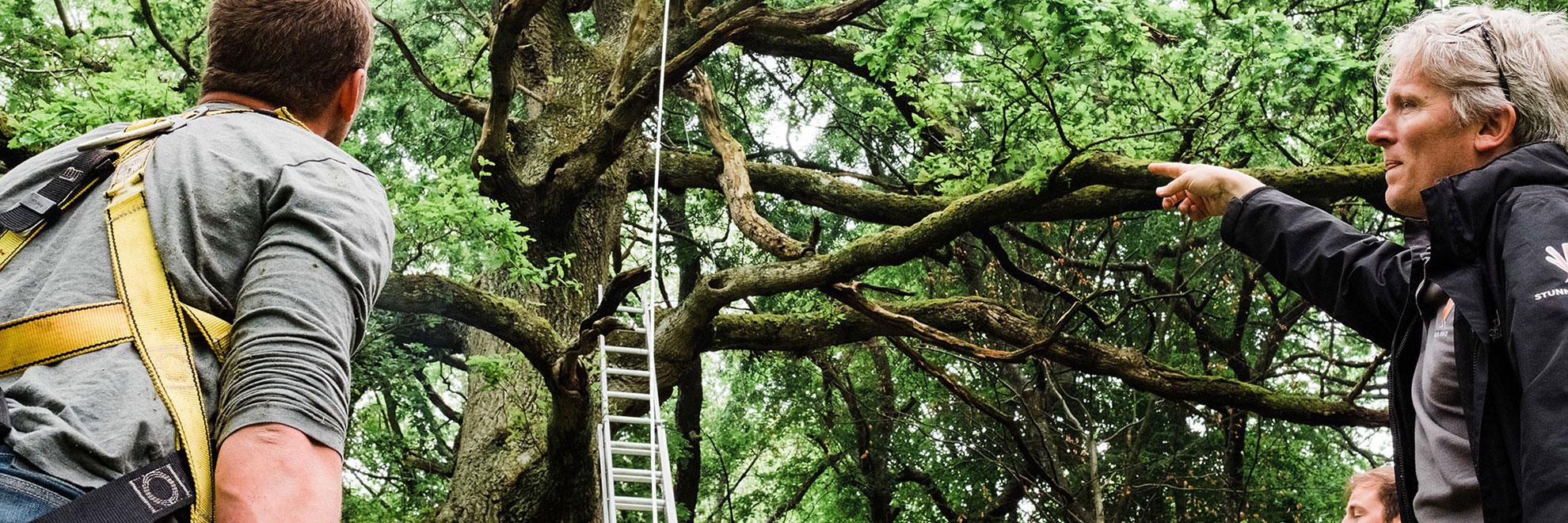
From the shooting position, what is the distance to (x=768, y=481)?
1422cm

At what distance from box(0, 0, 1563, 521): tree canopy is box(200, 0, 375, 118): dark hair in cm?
325

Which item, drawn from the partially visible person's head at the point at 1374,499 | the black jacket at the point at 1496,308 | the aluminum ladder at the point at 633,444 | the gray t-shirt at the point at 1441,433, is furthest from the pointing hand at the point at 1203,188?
the aluminum ladder at the point at 633,444

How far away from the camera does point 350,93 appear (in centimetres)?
146

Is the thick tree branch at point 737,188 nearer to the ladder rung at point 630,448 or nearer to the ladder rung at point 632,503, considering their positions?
the ladder rung at point 630,448

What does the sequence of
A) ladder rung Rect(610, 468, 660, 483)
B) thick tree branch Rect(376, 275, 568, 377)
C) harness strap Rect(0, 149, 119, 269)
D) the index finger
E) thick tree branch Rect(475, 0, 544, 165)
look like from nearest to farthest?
harness strap Rect(0, 149, 119, 269), the index finger, thick tree branch Rect(475, 0, 544, 165), thick tree branch Rect(376, 275, 568, 377), ladder rung Rect(610, 468, 660, 483)

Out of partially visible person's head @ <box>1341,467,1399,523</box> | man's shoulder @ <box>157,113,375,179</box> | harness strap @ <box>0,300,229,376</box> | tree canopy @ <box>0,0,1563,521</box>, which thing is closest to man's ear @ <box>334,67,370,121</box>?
man's shoulder @ <box>157,113,375,179</box>

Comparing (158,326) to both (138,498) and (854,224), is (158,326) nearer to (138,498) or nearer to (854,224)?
(138,498)

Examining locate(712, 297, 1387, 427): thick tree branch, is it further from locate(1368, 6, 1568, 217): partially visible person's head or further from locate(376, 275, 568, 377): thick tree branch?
locate(1368, 6, 1568, 217): partially visible person's head

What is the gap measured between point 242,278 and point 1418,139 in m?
1.57

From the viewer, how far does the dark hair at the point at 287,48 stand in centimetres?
136

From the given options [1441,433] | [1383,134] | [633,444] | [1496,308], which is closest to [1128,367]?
[633,444]

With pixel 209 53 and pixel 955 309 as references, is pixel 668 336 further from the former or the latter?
pixel 209 53

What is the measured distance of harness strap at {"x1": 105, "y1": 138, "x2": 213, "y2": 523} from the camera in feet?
3.53

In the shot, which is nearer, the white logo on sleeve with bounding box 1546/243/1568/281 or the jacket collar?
the white logo on sleeve with bounding box 1546/243/1568/281
